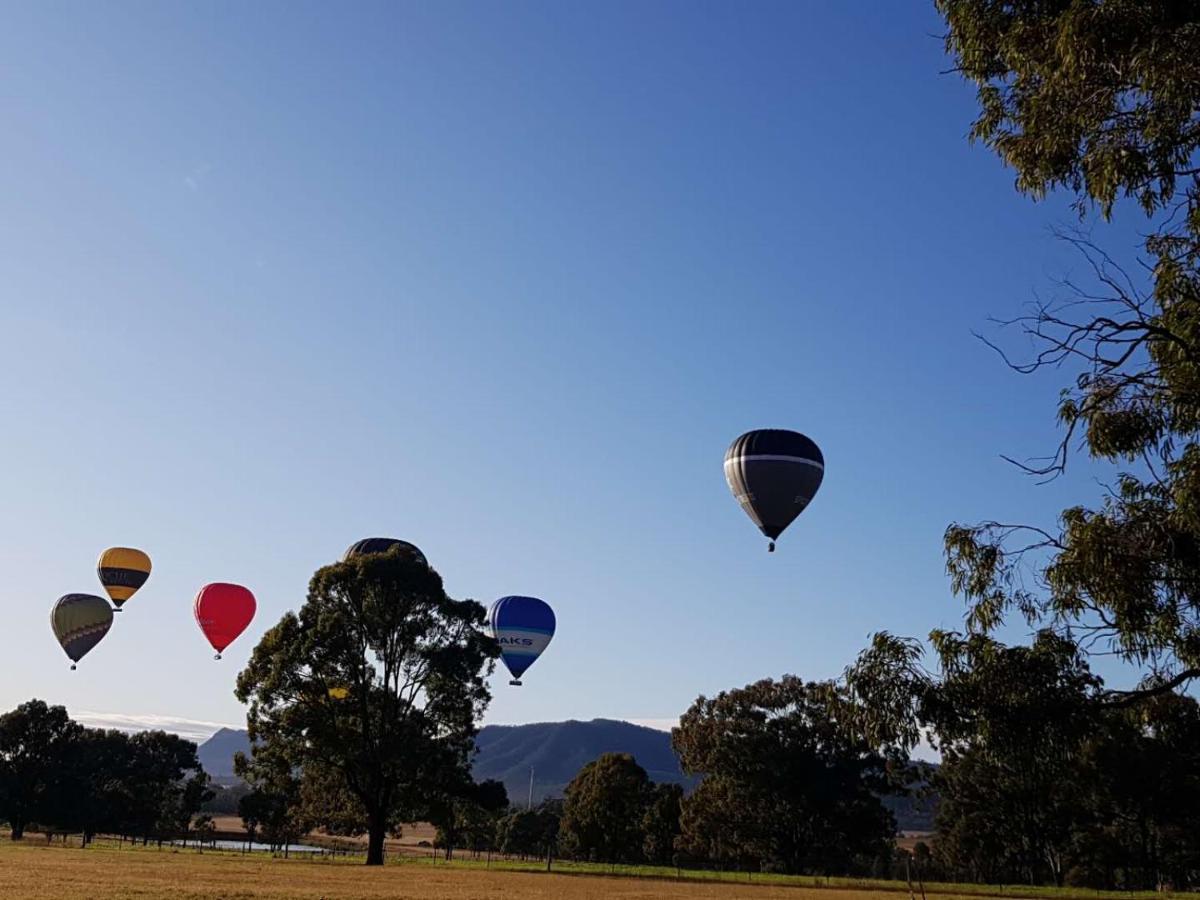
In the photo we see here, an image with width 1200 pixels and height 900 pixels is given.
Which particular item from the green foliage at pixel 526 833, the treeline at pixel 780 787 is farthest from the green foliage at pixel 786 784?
the green foliage at pixel 526 833

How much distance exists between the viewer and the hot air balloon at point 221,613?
2970 inches

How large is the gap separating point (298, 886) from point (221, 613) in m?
45.3

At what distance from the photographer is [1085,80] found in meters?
18.2

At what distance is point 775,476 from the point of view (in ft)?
159

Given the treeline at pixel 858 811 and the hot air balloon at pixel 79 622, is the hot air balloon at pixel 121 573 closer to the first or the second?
the hot air balloon at pixel 79 622

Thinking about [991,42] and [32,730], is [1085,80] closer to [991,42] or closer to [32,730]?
[991,42]

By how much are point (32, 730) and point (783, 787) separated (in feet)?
251

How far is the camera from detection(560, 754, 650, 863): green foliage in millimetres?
108125

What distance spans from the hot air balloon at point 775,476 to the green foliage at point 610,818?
2638 inches

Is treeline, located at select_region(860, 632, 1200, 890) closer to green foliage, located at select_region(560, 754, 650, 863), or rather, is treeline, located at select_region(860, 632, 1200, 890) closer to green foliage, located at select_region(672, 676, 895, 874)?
green foliage, located at select_region(672, 676, 895, 874)

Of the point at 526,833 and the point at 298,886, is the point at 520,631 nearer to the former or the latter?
the point at 298,886

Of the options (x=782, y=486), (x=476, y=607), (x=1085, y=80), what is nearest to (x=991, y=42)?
(x=1085, y=80)

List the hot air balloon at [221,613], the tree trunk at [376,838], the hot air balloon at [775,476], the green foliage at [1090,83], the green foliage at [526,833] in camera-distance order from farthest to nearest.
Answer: the green foliage at [526,833], the hot air balloon at [221,613], the tree trunk at [376,838], the hot air balloon at [775,476], the green foliage at [1090,83]

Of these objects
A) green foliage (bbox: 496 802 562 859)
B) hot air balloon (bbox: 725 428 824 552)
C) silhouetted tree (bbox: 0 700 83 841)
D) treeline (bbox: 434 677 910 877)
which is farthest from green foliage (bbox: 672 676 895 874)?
silhouetted tree (bbox: 0 700 83 841)
